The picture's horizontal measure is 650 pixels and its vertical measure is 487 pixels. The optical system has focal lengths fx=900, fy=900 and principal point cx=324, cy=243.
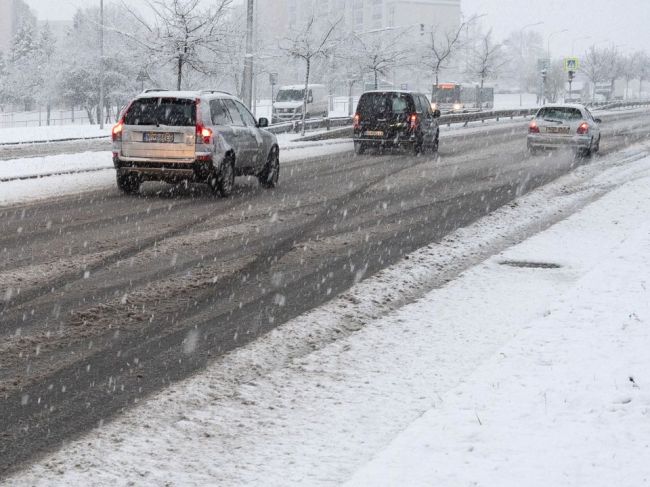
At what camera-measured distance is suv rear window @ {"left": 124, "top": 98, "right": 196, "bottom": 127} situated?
48.0 ft

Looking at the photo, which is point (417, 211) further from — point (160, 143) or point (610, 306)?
point (610, 306)

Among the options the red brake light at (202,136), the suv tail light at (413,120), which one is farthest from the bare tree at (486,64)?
the red brake light at (202,136)

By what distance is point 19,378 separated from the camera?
5.40 metres

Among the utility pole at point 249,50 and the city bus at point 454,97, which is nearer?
the utility pole at point 249,50

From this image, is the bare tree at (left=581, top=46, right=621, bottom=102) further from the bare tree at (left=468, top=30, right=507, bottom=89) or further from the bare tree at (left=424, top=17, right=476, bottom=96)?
the bare tree at (left=424, top=17, right=476, bottom=96)

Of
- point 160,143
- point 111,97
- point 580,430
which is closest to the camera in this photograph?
point 580,430

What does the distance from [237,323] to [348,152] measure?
805 inches

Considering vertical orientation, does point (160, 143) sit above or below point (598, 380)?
above

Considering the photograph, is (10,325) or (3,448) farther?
(10,325)

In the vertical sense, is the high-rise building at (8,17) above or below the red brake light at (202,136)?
above

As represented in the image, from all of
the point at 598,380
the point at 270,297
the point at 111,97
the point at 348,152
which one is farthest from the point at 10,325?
the point at 111,97

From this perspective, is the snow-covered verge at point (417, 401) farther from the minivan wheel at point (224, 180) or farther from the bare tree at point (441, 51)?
the bare tree at point (441, 51)

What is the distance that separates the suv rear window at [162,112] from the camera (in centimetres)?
1462

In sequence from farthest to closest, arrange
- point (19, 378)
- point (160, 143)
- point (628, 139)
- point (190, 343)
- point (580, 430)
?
point (628, 139)
point (160, 143)
point (190, 343)
point (19, 378)
point (580, 430)
